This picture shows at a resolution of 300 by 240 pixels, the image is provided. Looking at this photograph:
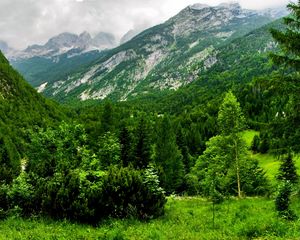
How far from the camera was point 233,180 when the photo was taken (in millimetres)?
43062

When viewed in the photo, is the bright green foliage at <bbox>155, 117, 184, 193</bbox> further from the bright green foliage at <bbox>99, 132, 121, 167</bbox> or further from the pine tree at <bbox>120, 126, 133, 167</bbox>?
the bright green foliage at <bbox>99, 132, 121, 167</bbox>

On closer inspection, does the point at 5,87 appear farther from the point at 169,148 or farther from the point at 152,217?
the point at 152,217

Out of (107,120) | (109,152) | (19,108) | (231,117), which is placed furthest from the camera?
(19,108)

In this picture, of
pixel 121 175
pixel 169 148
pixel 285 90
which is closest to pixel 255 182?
pixel 169 148

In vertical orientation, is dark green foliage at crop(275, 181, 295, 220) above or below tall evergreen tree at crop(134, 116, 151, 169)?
below

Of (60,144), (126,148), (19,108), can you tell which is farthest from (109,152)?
(19,108)

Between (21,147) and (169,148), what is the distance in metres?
71.6

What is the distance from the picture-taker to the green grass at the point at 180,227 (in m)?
17.8

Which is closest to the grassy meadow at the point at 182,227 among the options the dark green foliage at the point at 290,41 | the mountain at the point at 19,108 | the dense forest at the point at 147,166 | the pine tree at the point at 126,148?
the dense forest at the point at 147,166

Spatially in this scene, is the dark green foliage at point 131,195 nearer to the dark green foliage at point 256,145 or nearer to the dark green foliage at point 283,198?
the dark green foliage at point 283,198

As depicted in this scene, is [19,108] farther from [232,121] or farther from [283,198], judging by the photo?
[283,198]

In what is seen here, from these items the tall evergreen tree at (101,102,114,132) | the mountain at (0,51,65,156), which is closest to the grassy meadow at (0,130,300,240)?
the tall evergreen tree at (101,102,114,132)

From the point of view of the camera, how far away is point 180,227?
20.3 m

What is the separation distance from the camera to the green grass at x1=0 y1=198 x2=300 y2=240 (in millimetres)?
17750
